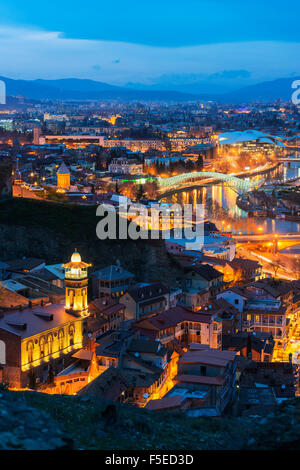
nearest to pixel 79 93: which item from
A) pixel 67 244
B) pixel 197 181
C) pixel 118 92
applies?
pixel 118 92

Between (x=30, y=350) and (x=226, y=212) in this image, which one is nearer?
(x=30, y=350)

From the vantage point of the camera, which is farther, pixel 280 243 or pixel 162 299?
pixel 280 243

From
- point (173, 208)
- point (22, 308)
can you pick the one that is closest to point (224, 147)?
point (173, 208)

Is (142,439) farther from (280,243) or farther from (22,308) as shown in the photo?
(280,243)

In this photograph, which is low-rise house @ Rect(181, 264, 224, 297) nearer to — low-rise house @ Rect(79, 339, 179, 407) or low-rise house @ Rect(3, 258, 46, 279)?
low-rise house @ Rect(3, 258, 46, 279)

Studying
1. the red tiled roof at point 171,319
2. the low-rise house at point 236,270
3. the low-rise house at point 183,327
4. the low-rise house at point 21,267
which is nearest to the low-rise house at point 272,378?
the low-rise house at point 183,327

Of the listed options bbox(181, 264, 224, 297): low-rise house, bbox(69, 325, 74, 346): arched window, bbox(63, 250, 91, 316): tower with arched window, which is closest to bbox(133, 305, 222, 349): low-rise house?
bbox(63, 250, 91, 316): tower with arched window

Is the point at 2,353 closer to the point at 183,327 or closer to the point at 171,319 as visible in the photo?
the point at 171,319

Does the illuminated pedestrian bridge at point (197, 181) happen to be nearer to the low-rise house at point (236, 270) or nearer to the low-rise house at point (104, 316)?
the low-rise house at point (236, 270)
